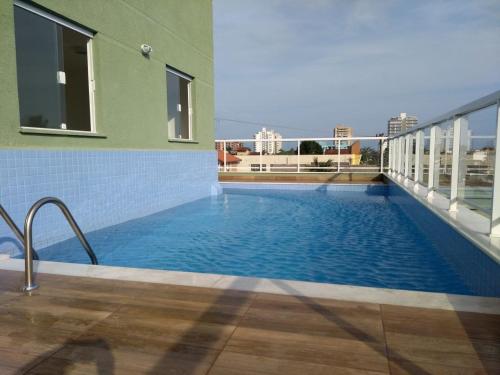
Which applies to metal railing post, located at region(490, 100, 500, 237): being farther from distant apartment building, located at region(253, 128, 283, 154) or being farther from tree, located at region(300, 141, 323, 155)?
tree, located at region(300, 141, 323, 155)

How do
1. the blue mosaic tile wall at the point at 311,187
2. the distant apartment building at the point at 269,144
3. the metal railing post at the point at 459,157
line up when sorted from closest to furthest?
the metal railing post at the point at 459,157 → the blue mosaic tile wall at the point at 311,187 → the distant apartment building at the point at 269,144

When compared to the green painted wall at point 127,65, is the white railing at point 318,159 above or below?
below

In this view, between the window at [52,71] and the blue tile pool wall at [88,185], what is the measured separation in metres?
0.51

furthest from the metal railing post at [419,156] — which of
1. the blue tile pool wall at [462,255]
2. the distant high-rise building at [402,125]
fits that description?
the blue tile pool wall at [462,255]

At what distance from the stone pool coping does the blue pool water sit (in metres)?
0.44

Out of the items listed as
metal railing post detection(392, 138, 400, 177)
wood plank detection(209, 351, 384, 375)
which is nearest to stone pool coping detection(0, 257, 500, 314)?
wood plank detection(209, 351, 384, 375)

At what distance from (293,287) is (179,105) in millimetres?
6929

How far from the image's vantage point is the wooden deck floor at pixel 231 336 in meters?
1.46

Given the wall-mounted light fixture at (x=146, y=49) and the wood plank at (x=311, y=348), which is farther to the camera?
the wall-mounted light fixture at (x=146, y=49)

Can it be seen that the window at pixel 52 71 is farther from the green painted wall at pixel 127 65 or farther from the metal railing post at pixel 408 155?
the metal railing post at pixel 408 155

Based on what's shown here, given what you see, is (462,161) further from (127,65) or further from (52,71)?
(127,65)

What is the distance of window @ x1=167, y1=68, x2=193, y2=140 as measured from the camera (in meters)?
7.99

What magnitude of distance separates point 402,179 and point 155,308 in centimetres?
704

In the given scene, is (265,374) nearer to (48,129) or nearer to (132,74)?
(48,129)
